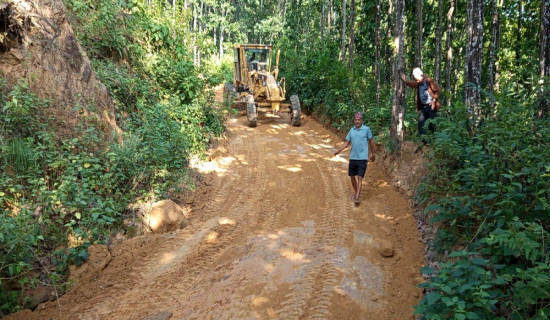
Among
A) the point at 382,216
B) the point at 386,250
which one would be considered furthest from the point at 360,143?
the point at 386,250

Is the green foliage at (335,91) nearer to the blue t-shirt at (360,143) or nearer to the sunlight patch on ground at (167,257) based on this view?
the blue t-shirt at (360,143)

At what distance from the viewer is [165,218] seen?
5.75 meters

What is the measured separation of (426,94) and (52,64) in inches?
283

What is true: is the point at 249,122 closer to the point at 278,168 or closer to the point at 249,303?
the point at 278,168

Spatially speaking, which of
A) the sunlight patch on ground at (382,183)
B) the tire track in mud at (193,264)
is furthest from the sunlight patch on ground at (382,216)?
the tire track in mud at (193,264)

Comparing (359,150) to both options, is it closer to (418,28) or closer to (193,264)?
(193,264)

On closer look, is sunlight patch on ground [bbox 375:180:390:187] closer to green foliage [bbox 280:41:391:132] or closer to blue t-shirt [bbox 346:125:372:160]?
blue t-shirt [bbox 346:125:372:160]

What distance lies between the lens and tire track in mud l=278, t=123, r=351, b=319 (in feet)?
12.5

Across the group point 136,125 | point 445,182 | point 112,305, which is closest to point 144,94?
point 136,125

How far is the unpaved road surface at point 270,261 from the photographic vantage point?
390 centimetres

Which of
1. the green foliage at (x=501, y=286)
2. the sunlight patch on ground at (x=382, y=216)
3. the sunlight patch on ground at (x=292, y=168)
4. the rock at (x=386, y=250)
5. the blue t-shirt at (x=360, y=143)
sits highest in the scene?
the blue t-shirt at (x=360, y=143)

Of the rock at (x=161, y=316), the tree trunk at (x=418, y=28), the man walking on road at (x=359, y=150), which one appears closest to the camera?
the rock at (x=161, y=316)

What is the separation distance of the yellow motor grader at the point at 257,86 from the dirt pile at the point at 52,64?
250 inches

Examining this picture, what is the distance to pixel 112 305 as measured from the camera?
406 centimetres
